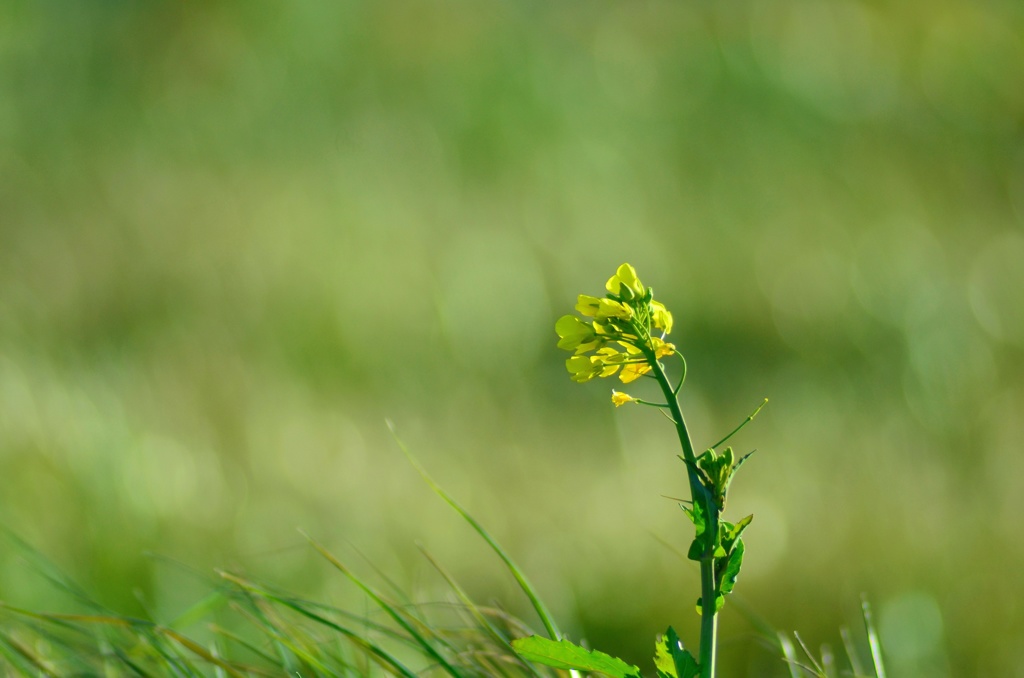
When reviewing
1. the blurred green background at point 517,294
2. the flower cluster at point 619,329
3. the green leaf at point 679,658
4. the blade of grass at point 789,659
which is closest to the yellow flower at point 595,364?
the flower cluster at point 619,329

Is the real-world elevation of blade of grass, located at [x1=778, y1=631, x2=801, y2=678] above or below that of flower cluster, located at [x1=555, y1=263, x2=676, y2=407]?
below

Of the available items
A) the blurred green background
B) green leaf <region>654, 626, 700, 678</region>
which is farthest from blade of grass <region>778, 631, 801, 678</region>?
the blurred green background

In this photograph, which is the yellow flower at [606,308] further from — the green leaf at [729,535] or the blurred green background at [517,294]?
the blurred green background at [517,294]

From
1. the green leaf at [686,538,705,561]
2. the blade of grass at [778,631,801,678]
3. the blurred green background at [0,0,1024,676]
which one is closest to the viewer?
the green leaf at [686,538,705,561]

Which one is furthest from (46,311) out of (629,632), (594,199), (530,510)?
(594,199)

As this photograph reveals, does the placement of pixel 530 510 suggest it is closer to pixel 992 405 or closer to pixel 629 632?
→ pixel 629 632

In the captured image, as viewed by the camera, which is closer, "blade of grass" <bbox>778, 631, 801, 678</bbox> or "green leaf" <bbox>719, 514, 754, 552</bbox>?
"green leaf" <bbox>719, 514, 754, 552</bbox>

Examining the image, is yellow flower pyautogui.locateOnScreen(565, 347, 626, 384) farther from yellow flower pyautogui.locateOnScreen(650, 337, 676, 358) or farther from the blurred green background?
the blurred green background

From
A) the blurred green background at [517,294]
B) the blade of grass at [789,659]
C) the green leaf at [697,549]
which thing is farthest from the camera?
the blurred green background at [517,294]
